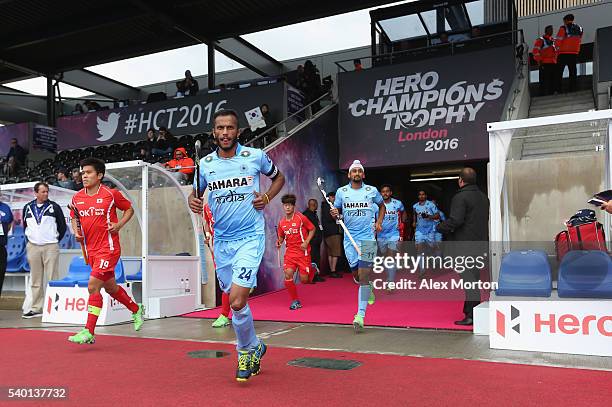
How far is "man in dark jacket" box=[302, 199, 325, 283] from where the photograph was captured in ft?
46.6

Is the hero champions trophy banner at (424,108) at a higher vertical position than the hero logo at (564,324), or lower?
higher

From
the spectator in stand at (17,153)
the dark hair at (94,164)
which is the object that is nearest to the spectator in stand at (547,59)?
the dark hair at (94,164)

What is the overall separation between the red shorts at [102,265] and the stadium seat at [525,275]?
14.6ft

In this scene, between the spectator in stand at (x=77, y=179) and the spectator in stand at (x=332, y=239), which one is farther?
the spectator in stand at (x=332, y=239)

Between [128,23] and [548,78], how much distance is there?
13.9 m

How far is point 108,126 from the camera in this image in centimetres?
1984

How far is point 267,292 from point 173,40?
12.7m

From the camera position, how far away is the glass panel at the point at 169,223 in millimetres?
10383

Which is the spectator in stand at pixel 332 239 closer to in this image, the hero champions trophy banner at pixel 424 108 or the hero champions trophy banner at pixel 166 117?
the hero champions trophy banner at pixel 424 108

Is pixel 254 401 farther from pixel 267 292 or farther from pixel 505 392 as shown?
pixel 267 292

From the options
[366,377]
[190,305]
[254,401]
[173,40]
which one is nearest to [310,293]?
[190,305]

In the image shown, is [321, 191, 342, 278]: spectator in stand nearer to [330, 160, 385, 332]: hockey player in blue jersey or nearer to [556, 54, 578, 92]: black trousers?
[556, 54, 578, 92]: black trousers

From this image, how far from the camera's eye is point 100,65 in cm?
2353

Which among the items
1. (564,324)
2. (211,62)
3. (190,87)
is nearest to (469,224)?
(564,324)
